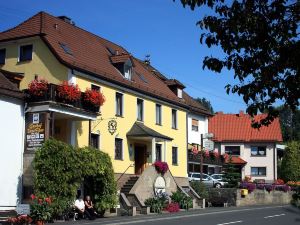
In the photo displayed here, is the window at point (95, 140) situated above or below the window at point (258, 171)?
above

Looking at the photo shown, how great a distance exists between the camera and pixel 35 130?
27141 millimetres

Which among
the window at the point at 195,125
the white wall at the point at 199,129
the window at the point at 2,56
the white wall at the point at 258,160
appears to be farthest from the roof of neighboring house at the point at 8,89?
the white wall at the point at 258,160

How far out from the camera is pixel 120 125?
3444 centimetres

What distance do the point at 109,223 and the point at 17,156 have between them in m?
6.42

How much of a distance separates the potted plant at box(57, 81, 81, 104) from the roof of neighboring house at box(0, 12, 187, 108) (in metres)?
2.72

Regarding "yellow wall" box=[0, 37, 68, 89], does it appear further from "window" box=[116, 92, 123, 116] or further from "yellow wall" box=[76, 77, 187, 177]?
"window" box=[116, 92, 123, 116]

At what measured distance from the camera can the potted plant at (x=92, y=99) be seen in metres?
28.7

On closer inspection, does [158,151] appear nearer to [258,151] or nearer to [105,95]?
[105,95]

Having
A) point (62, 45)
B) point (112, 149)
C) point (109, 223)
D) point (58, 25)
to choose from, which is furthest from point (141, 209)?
point (58, 25)

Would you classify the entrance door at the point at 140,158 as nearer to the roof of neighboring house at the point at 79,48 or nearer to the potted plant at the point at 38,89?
the roof of neighboring house at the point at 79,48

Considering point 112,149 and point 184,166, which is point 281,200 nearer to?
point 184,166

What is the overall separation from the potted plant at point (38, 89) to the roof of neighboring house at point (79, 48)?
322 cm

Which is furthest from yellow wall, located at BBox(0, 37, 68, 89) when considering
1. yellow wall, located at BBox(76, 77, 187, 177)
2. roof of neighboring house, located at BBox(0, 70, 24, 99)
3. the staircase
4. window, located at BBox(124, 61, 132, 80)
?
the staircase

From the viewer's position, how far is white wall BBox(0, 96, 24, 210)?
26.3 meters
